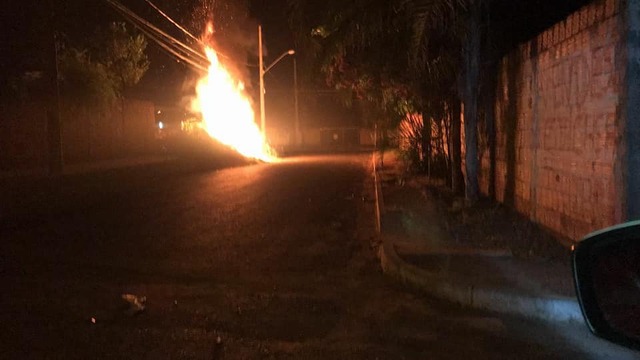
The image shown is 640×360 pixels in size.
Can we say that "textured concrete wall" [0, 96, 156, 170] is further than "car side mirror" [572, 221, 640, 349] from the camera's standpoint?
Yes

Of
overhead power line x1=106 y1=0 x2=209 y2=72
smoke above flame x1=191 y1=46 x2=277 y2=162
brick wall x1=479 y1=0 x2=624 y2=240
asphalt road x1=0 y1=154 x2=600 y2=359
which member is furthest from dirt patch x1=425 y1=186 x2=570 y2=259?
smoke above flame x1=191 y1=46 x2=277 y2=162

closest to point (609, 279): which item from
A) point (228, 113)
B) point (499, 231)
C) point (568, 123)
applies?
point (568, 123)

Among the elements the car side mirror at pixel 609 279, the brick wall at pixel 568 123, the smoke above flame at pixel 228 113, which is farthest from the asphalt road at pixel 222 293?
the smoke above flame at pixel 228 113

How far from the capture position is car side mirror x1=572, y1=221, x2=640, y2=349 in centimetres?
232

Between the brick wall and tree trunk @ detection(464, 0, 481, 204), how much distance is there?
0.58 m

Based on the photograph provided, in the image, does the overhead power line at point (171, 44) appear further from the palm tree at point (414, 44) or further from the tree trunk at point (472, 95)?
the tree trunk at point (472, 95)

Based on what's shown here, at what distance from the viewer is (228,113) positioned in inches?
1714

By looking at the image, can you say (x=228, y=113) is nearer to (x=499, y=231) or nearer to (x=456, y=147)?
(x=456, y=147)

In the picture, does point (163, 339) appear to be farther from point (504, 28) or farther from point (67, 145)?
point (67, 145)

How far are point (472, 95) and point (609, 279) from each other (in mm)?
10177

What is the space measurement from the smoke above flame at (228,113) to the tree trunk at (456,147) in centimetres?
2360

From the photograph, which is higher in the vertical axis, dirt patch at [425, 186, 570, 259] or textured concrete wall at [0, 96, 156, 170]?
textured concrete wall at [0, 96, 156, 170]

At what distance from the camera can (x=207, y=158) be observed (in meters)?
34.1

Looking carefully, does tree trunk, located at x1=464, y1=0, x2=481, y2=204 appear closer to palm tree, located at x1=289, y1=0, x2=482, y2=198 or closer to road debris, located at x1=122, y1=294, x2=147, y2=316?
palm tree, located at x1=289, y1=0, x2=482, y2=198
